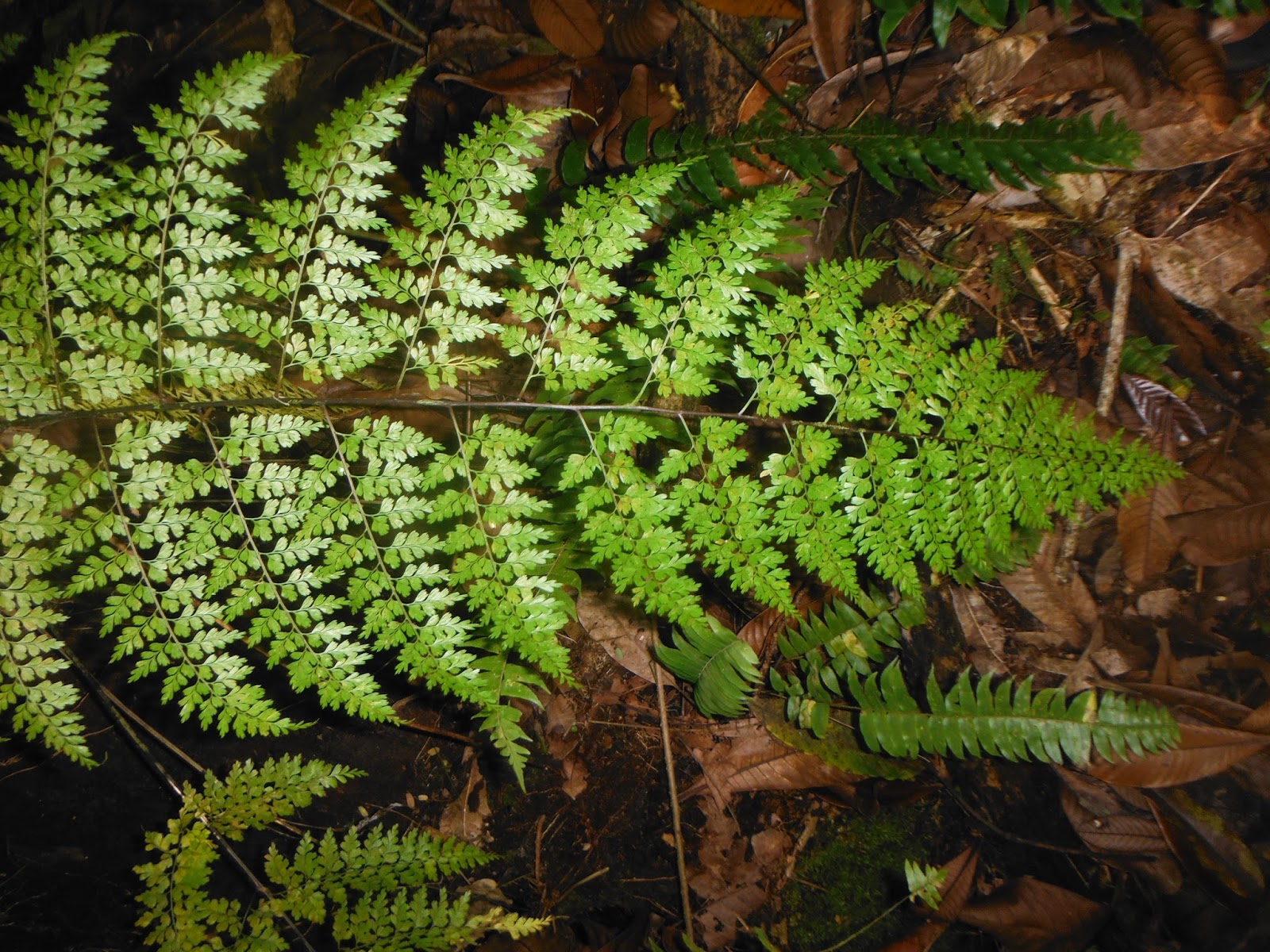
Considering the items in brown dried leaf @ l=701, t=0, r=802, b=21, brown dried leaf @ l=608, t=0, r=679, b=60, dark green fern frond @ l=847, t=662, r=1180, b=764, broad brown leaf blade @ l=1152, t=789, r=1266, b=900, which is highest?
brown dried leaf @ l=608, t=0, r=679, b=60

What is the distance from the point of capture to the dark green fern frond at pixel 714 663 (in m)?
3.16

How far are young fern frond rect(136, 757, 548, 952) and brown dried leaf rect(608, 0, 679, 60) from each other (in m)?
4.09

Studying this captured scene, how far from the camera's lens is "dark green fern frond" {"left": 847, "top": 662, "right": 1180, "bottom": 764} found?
9.77ft

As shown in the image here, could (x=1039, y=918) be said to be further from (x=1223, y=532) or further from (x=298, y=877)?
(x=298, y=877)

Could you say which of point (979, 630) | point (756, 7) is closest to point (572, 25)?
point (756, 7)

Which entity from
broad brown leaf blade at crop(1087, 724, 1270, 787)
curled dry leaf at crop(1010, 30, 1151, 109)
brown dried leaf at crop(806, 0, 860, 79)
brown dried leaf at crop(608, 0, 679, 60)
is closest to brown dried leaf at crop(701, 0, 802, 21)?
brown dried leaf at crop(806, 0, 860, 79)

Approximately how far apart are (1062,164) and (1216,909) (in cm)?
347

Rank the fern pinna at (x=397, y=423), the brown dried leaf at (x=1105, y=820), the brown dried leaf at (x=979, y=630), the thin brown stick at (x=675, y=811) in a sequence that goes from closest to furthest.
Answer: the fern pinna at (x=397, y=423), the brown dried leaf at (x=1105, y=820), the thin brown stick at (x=675, y=811), the brown dried leaf at (x=979, y=630)

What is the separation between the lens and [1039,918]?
10.2 feet

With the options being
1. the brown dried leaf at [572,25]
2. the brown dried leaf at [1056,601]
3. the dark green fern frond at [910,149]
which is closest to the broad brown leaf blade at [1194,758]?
the brown dried leaf at [1056,601]

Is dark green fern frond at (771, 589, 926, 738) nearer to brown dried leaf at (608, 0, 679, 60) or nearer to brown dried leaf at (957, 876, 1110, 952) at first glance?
brown dried leaf at (957, 876, 1110, 952)

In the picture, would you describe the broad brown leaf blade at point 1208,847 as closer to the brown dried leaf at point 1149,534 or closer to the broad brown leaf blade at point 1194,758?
the broad brown leaf blade at point 1194,758

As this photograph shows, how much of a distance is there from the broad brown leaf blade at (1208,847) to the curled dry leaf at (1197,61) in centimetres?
333

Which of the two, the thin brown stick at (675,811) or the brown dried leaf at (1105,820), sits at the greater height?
the thin brown stick at (675,811)
